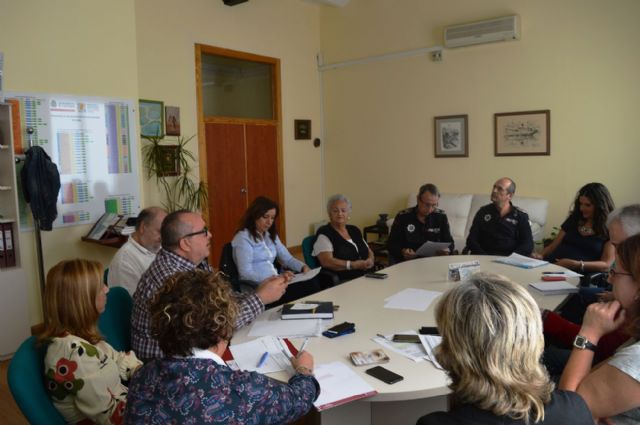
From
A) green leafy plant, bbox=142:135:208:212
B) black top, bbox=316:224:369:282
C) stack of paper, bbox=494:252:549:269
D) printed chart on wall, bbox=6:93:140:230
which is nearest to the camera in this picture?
stack of paper, bbox=494:252:549:269

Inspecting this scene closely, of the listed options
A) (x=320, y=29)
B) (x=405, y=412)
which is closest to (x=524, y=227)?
(x=405, y=412)

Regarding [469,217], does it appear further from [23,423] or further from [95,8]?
[23,423]

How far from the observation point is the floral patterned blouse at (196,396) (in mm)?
1271

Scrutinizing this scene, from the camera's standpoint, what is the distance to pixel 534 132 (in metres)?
5.86

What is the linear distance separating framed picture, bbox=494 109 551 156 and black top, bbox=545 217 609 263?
209 cm

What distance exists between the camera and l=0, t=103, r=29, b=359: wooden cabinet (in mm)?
3729

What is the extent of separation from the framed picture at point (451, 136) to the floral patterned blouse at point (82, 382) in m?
5.37

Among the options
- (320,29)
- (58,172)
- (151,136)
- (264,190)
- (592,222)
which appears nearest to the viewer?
(592,222)

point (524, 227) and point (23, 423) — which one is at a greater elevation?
point (524, 227)

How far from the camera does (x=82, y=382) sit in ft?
5.57

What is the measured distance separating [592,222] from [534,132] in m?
2.32

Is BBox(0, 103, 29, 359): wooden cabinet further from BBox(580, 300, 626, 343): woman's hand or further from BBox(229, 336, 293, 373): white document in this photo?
BBox(580, 300, 626, 343): woman's hand

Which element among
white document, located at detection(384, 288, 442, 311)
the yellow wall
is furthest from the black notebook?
the yellow wall

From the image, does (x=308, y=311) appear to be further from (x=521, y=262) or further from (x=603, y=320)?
(x=521, y=262)
